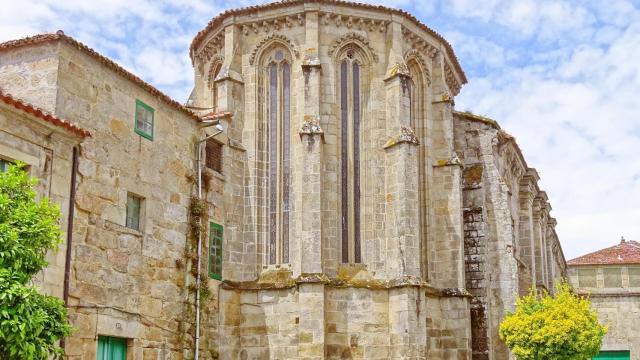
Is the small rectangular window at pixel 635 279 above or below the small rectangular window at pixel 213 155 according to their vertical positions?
below

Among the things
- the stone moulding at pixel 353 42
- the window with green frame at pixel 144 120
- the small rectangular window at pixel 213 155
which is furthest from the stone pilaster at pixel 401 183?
the window with green frame at pixel 144 120

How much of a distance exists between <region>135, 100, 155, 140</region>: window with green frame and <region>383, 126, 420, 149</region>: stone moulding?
737 centimetres

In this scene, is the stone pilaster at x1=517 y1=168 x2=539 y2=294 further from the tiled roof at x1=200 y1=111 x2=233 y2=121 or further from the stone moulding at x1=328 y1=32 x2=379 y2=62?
the tiled roof at x1=200 y1=111 x2=233 y2=121

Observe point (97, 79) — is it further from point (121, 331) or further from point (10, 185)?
point (10, 185)

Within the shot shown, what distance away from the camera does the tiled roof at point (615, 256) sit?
4797 cm

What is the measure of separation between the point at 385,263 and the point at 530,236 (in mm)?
14358

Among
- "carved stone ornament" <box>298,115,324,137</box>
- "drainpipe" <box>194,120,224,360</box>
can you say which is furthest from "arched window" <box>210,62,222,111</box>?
"carved stone ornament" <box>298,115,324,137</box>

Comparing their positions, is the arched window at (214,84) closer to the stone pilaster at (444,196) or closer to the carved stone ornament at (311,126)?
the carved stone ornament at (311,126)

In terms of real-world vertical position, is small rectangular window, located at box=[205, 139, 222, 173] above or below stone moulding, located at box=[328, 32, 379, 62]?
below

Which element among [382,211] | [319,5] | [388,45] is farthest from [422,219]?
[319,5]

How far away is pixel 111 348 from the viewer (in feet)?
63.9

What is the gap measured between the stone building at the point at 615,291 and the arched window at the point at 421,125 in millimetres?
21405

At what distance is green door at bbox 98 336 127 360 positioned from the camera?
1916 centimetres

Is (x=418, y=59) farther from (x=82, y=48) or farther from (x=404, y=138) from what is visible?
(x=82, y=48)
